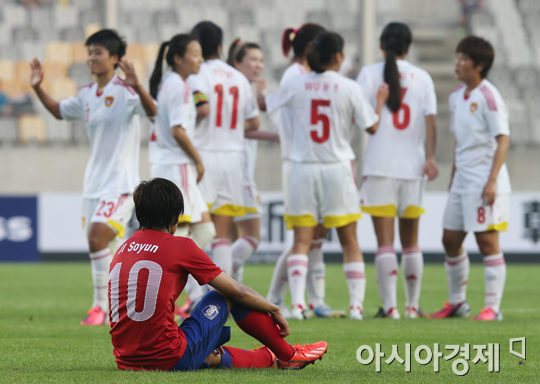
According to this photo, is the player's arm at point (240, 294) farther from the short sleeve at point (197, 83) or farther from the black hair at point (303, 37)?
the black hair at point (303, 37)

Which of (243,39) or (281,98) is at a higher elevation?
(243,39)

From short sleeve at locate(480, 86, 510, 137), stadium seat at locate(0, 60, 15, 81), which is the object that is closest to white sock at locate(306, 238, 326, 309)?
short sleeve at locate(480, 86, 510, 137)

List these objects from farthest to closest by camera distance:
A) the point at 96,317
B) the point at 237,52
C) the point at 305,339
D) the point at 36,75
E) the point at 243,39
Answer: the point at 243,39 → the point at 237,52 → the point at 36,75 → the point at 96,317 → the point at 305,339

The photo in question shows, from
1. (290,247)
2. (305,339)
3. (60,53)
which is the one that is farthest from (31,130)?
(305,339)

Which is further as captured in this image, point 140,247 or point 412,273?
point 412,273

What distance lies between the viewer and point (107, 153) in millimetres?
5746

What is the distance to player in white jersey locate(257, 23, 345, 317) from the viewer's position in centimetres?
621

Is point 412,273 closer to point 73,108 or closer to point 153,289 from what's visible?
point 73,108

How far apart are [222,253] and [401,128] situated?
1.68 m

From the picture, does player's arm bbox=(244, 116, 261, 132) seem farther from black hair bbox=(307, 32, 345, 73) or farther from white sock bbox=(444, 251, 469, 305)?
white sock bbox=(444, 251, 469, 305)

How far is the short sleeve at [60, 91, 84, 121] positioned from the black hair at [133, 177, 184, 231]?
9.24ft

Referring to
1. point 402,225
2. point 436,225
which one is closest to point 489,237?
point 402,225

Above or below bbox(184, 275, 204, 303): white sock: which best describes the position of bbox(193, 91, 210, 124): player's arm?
above

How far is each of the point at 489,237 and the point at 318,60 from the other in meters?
1.85
